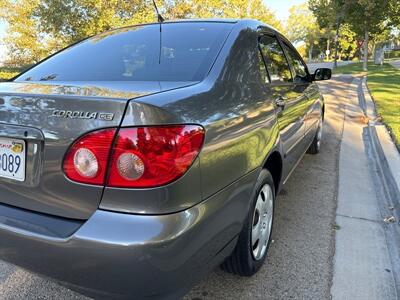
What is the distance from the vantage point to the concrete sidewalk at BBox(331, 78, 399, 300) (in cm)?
269

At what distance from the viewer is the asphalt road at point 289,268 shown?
260 centimetres

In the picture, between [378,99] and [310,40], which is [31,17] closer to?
[378,99]

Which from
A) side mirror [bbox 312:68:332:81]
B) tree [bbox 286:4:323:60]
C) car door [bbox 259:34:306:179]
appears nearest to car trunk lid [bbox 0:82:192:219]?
car door [bbox 259:34:306:179]

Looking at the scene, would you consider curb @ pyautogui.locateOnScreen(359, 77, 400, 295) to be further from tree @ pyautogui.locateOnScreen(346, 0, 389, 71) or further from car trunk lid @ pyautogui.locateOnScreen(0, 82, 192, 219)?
tree @ pyautogui.locateOnScreen(346, 0, 389, 71)

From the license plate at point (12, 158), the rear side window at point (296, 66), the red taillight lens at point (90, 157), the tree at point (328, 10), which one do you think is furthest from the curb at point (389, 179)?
the tree at point (328, 10)

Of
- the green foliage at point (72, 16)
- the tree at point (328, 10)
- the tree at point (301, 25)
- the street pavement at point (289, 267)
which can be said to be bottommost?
the street pavement at point (289, 267)

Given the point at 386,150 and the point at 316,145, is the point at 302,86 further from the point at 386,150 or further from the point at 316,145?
the point at 386,150

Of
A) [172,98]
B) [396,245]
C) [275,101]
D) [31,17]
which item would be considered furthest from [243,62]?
[31,17]

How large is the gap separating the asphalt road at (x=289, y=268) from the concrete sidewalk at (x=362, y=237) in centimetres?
9

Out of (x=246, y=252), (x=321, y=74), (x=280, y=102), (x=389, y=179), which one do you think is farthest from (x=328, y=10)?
(x=246, y=252)

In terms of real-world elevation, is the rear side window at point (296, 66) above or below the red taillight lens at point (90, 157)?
above

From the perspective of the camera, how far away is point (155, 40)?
283 cm

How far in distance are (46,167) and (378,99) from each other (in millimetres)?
9962

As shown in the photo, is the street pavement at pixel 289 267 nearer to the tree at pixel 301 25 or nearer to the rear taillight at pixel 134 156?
the rear taillight at pixel 134 156
